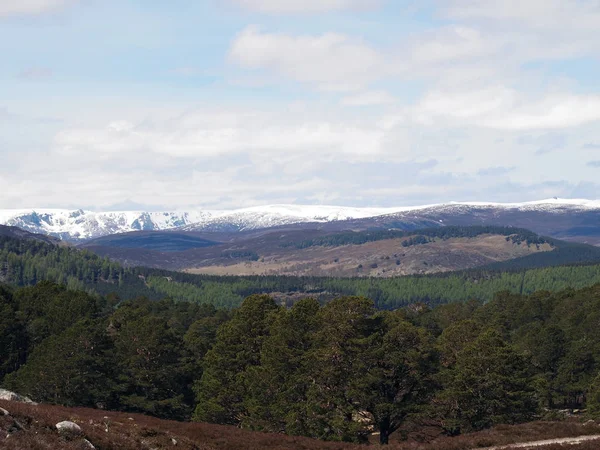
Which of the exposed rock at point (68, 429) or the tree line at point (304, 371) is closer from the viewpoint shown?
the exposed rock at point (68, 429)

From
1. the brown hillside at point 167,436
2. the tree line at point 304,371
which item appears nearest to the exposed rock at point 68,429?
the brown hillside at point 167,436

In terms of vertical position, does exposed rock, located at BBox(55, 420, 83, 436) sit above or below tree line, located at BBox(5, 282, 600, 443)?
above

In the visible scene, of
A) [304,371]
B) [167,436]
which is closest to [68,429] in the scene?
[167,436]

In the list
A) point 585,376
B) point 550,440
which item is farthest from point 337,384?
point 585,376

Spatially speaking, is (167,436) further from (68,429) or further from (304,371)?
(304,371)

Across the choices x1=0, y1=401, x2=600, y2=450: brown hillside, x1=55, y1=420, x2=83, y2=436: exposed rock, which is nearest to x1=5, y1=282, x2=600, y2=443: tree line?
x1=0, y1=401, x2=600, y2=450: brown hillside

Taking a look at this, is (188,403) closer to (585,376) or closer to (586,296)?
(585,376)

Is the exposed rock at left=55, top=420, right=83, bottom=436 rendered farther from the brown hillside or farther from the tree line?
the tree line

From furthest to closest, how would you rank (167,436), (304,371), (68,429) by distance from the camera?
(304,371) < (167,436) < (68,429)

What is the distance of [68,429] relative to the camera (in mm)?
34562

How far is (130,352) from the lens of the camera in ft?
306

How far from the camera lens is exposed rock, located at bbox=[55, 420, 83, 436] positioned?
112 ft

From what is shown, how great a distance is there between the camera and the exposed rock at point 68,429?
3425 centimetres

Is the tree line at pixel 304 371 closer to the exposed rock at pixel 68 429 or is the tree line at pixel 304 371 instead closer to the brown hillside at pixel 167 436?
the brown hillside at pixel 167 436
